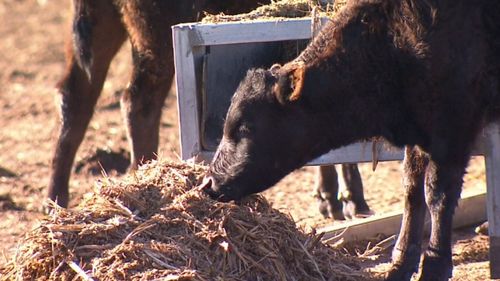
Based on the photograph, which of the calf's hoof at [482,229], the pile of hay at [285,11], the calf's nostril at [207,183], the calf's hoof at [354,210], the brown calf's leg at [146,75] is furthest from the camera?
the calf's hoof at [354,210]

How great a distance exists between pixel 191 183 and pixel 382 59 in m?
1.16

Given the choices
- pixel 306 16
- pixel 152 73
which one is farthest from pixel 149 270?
pixel 152 73

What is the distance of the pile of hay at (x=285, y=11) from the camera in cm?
665

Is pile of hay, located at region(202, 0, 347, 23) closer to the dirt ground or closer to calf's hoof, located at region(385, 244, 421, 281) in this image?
the dirt ground

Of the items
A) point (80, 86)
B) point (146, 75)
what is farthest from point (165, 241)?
point (80, 86)

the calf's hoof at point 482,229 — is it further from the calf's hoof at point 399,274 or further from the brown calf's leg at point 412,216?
the calf's hoof at point 399,274

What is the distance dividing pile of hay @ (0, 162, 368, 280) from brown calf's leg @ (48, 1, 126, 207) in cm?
259

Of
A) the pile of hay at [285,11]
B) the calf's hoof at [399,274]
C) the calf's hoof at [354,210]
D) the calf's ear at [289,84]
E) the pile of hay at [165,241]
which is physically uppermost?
the pile of hay at [285,11]

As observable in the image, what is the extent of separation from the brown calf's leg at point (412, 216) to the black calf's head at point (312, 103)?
56 centimetres

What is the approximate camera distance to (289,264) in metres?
5.49

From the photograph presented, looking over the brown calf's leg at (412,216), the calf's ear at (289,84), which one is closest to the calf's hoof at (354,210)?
the brown calf's leg at (412,216)

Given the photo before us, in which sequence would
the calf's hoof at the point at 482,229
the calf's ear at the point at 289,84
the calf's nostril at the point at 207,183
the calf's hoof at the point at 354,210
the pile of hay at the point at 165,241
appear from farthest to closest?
1. the calf's hoof at the point at 354,210
2. the calf's hoof at the point at 482,229
3. the calf's nostril at the point at 207,183
4. the calf's ear at the point at 289,84
5. the pile of hay at the point at 165,241

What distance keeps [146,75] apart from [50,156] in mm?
2348

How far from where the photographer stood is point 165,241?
530 cm
